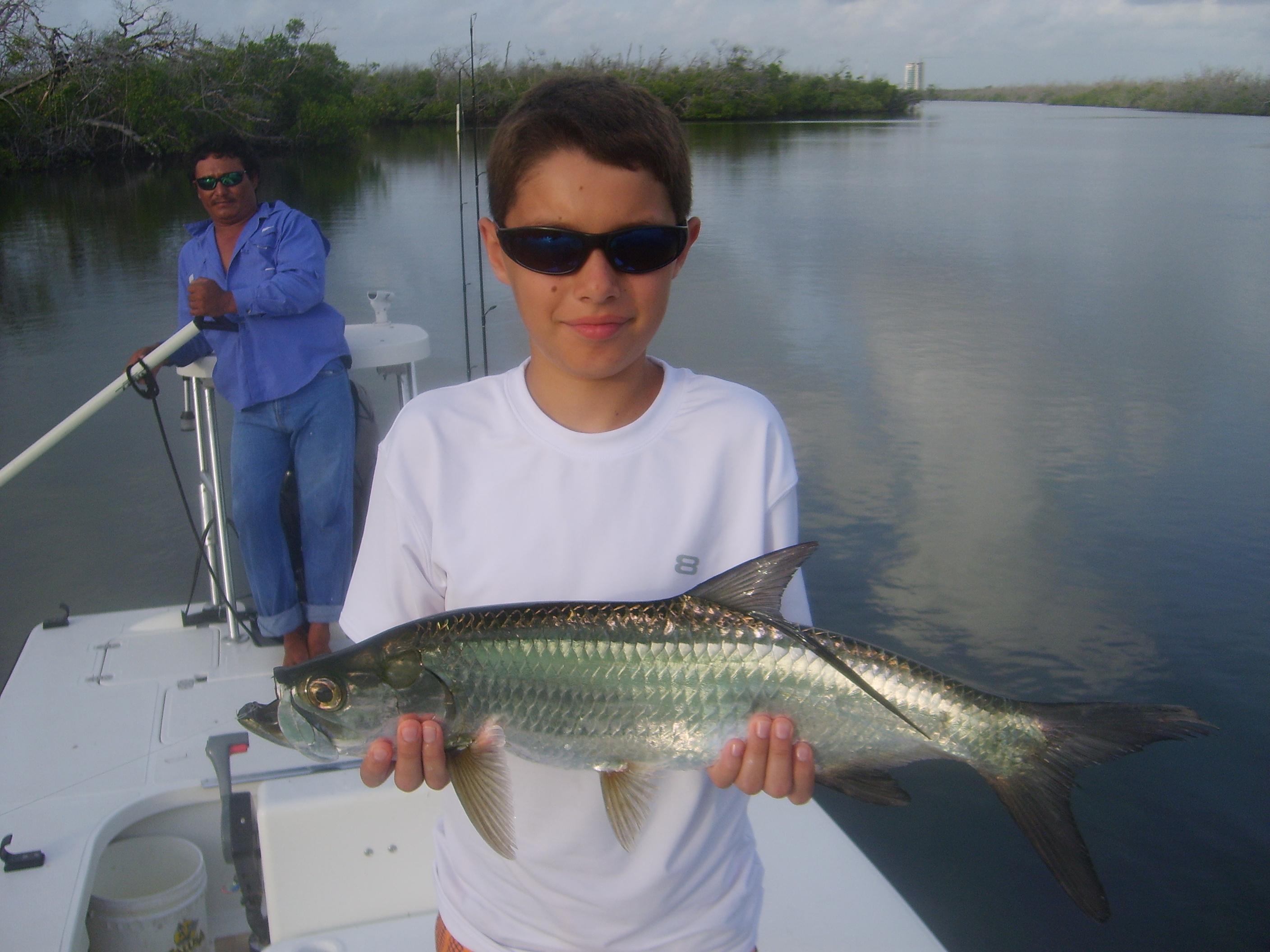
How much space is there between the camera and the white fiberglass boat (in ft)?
7.86

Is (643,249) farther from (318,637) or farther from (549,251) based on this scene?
(318,637)

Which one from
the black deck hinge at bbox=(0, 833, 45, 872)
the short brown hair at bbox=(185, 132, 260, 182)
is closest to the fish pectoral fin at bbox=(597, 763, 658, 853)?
the black deck hinge at bbox=(0, 833, 45, 872)

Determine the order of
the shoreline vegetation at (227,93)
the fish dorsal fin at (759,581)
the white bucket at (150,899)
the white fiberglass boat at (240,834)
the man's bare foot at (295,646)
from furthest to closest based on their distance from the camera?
the shoreline vegetation at (227,93)
the man's bare foot at (295,646)
the white bucket at (150,899)
the white fiberglass boat at (240,834)
the fish dorsal fin at (759,581)

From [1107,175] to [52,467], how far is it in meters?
21.9

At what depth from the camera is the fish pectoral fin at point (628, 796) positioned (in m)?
1.39

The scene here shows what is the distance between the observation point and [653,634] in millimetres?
1402

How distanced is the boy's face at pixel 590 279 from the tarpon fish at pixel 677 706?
1.24 feet

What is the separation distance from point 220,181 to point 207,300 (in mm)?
646

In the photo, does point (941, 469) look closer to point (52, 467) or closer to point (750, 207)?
point (52, 467)

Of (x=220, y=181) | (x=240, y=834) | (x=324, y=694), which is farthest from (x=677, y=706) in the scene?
(x=220, y=181)

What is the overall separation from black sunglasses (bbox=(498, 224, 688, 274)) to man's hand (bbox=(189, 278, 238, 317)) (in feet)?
8.25

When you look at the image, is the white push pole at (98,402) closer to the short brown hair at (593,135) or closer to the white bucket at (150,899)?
the white bucket at (150,899)

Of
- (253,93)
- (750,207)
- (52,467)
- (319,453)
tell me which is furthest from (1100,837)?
(253,93)

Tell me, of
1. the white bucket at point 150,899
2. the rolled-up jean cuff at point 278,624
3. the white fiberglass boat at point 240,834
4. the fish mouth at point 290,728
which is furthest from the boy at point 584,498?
the rolled-up jean cuff at point 278,624
